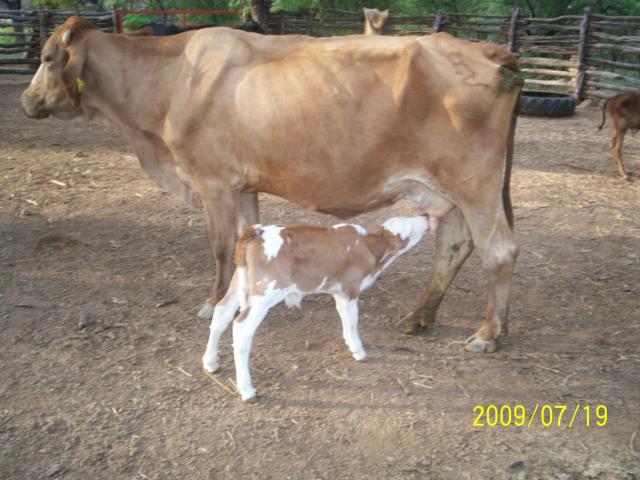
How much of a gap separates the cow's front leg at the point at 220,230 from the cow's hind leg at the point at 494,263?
5.82 ft

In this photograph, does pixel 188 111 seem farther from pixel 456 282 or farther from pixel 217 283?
pixel 456 282

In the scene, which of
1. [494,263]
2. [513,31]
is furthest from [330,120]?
[513,31]

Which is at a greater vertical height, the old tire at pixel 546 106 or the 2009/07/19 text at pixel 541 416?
the 2009/07/19 text at pixel 541 416

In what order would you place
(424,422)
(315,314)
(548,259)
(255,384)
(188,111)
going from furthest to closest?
1. (548,259)
2. (315,314)
3. (188,111)
4. (255,384)
5. (424,422)

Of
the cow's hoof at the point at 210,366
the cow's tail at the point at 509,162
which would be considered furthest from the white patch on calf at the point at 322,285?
the cow's tail at the point at 509,162

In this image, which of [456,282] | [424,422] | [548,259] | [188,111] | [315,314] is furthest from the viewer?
[548,259]

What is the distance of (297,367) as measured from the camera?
4.47 metres

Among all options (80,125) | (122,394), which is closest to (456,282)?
(122,394)

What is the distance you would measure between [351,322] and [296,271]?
1.96ft

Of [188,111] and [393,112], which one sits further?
[188,111]

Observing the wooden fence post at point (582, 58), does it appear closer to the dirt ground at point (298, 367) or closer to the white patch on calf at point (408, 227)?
the dirt ground at point (298, 367)

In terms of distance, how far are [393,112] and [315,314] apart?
177 cm

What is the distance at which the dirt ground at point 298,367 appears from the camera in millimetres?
3568

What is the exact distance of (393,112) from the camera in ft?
14.4
